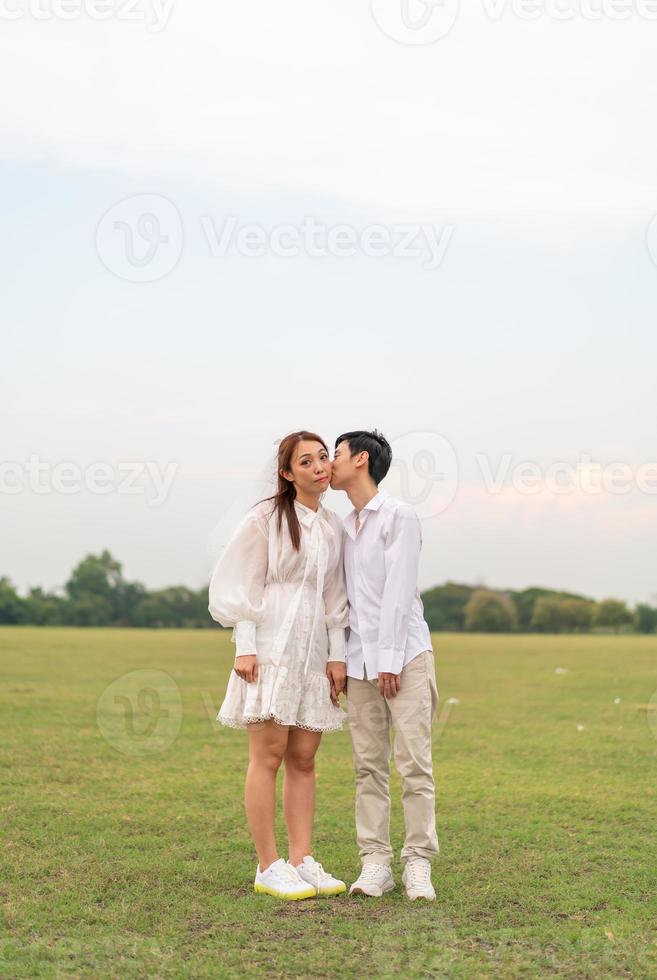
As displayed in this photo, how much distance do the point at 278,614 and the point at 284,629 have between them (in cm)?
8

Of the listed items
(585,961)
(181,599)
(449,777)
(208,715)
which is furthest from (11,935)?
(181,599)

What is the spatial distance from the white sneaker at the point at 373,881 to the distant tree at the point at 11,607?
38881 mm

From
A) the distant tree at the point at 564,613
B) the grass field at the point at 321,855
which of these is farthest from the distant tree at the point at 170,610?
the grass field at the point at 321,855

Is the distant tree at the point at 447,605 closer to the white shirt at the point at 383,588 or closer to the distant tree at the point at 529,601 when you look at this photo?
the distant tree at the point at 529,601

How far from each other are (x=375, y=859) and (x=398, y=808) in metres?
2.47

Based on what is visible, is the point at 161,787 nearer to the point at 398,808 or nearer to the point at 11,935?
the point at 398,808

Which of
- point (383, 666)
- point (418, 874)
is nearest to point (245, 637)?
point (383, 666)

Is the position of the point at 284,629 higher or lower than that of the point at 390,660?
higher

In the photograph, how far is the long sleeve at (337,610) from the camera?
5.47 meters

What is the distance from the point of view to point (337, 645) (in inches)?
216

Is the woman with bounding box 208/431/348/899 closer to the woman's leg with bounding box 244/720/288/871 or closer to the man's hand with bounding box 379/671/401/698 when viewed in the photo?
the woman's leg with bounding box 244/720/288/871

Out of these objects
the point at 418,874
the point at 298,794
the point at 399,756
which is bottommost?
the point at 418,874

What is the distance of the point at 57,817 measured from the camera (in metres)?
7.35

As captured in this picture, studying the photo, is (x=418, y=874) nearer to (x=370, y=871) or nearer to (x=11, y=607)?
(x=370, y=871)
